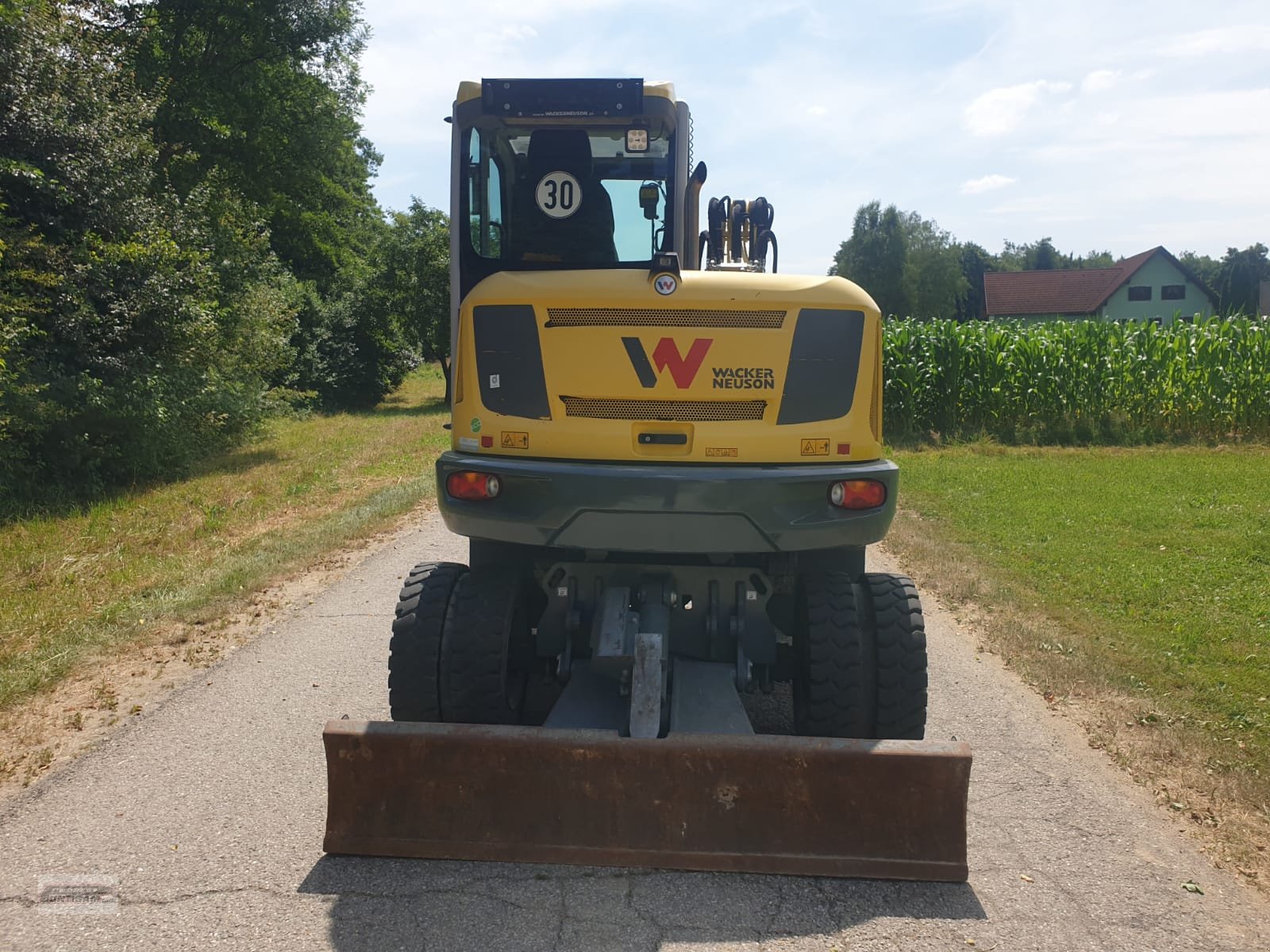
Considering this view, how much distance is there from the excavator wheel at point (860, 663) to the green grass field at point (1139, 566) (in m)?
1.48

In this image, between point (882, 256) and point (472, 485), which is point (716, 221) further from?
point (882, 256)

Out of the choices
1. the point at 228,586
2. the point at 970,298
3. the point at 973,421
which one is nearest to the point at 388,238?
the point at 973,421

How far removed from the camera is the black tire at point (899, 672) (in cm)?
409

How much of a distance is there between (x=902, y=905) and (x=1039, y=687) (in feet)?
8.79

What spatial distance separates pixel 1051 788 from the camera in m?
4.19

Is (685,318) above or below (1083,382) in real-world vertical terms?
above

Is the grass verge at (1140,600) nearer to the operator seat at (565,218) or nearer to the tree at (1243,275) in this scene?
the operator seat at (565,218)

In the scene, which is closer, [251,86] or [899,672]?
[899,672]

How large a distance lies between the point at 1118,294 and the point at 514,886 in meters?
64.1

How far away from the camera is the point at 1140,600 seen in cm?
738

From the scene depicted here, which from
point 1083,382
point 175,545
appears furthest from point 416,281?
point 175,545

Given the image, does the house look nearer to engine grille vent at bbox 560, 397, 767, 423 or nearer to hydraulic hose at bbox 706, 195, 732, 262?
hydraulic hose at bbox 706, 195, 732, 262

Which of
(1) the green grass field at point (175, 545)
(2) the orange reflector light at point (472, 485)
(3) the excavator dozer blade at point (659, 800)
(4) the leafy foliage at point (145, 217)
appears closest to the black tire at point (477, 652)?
(2) the orange reflector light at point (472, 485)

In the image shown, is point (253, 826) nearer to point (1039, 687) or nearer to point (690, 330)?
point (690, 330)
